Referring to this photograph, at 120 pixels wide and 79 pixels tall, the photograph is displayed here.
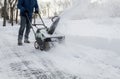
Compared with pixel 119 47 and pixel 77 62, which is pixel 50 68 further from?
pixel 119 47

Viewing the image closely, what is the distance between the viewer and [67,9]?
1093 cm

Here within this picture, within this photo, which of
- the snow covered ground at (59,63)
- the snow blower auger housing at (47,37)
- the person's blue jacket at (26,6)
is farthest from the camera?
the person's blue jacket at (26,6)

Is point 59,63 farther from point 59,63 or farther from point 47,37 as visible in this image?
point 47,37

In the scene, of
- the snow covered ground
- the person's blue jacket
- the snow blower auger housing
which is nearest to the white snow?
the snow covered ground

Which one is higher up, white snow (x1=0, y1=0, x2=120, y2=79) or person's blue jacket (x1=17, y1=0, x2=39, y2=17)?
person's blue jacket (x1=17, y1=0, x2=39, y2=17)

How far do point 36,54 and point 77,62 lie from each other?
1676 mm

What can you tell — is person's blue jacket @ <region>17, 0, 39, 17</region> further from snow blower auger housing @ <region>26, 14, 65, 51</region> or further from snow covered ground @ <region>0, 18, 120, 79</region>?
snow covered ground @ <region>0, 18, 120, 79</region>

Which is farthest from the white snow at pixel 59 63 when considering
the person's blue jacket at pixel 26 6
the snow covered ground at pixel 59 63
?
the person's blue jacket at pixel 26 6

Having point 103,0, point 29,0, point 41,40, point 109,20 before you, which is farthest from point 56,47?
point 109,20

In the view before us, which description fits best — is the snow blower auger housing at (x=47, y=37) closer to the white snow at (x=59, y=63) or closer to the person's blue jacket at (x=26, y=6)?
the white snow at (x=59, y=63)

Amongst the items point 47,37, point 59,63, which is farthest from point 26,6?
point 59,63

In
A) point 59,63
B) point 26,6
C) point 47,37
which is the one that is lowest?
point 59,63

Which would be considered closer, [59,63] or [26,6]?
[59,63]

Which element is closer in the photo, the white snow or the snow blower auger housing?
the white snow
